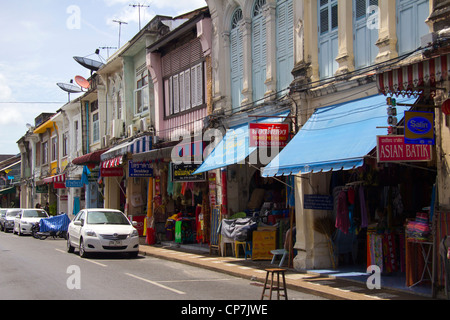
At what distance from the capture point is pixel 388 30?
Answer: 11086mm

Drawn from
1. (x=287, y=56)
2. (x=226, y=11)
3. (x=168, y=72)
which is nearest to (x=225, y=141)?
(x=287, y=56)

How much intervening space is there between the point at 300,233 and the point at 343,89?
12.3ft

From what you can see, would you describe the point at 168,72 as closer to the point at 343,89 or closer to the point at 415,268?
the point at 343,89

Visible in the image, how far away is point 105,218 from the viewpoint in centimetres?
1780

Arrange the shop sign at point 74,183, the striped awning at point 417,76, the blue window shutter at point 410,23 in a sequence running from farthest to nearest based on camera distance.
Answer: the shop sign at point 74,183 → the blue window shutter at point 410,23 → the striped awning at point 417,76

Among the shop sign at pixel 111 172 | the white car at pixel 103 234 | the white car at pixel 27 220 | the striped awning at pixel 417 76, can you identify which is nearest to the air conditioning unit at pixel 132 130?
the shop sign at pixel 111 172

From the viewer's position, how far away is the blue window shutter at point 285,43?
14.6m

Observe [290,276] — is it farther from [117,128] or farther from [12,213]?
[12,213]

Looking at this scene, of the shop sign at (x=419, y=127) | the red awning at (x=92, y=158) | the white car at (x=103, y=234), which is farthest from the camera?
the red awning at (x=92, y=158)

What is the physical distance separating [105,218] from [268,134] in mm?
7091

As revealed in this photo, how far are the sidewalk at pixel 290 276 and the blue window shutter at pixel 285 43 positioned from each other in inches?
200

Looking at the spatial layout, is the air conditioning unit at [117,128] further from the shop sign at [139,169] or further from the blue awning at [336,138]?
the blue awning at [336,138]

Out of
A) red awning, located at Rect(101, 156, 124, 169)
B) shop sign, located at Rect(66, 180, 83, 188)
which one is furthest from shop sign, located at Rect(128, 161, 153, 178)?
shop sign, located at Rect(66, 180, 83, 188)

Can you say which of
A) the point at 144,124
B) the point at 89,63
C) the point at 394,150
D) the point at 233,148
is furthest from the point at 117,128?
the point at 394,150
